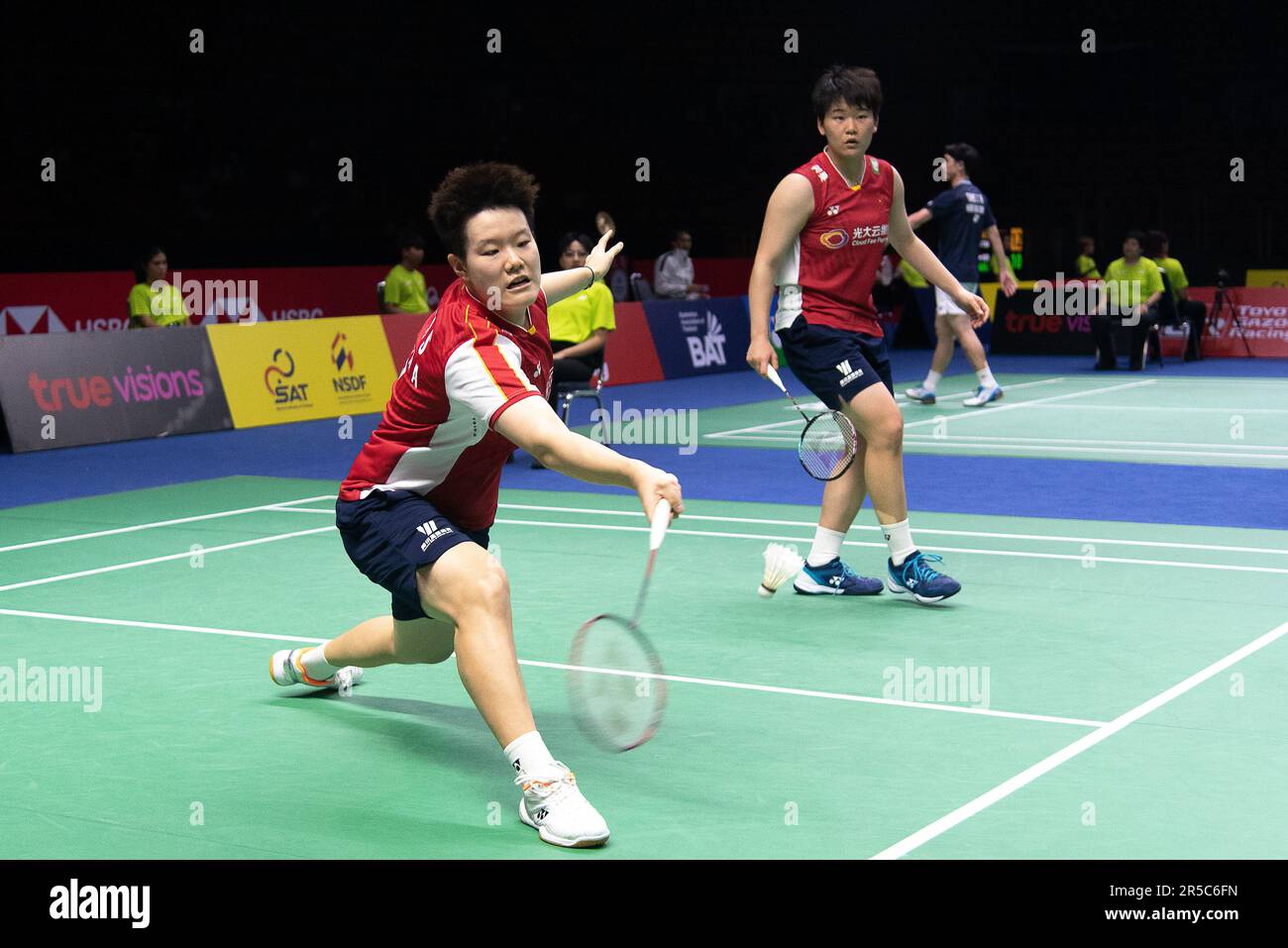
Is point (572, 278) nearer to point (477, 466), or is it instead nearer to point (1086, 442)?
point (477, 466)

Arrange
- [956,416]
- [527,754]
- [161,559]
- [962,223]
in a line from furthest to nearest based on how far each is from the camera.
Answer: [962,223] → [956,416] → [161,559] → [527,754]

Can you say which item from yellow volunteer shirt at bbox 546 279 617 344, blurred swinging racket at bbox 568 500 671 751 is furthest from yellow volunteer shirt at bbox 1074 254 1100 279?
blurred swinging racket at bbox 568 500 671 751

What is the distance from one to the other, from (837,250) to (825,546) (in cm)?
119

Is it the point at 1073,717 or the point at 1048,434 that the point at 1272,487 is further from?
the point at 1073,717

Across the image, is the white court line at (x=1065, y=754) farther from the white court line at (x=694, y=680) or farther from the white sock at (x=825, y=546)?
the white sock at (x=825, y=546)

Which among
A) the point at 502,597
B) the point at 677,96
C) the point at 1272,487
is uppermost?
the point at 677,96

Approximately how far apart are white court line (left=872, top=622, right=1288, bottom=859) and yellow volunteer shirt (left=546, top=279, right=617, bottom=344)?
261 inches

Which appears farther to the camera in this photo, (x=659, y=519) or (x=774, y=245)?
(x=774, y=245)

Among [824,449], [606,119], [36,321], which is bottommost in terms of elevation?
[824,449]

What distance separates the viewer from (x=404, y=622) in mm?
→ 4715

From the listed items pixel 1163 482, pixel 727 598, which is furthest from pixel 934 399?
pixel 727 598

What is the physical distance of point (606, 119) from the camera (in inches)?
1005

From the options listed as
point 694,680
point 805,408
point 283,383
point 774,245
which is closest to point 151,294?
point 283,383

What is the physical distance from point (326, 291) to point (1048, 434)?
1062 cm
